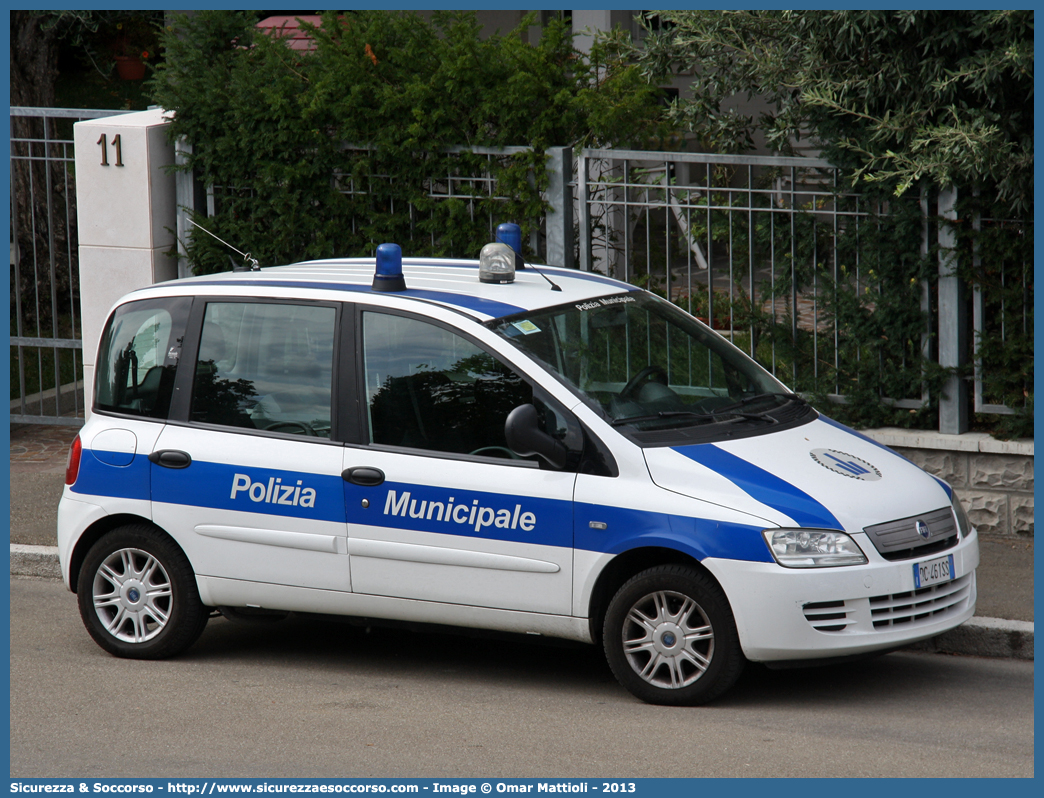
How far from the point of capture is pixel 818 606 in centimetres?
522

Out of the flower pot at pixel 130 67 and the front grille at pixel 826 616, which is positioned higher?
the flower pot at pixel 130 67

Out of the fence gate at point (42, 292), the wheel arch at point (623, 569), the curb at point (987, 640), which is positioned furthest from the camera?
the fence gate at point (42, 292)

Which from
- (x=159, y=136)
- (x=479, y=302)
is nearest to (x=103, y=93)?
(x=159, y=136)

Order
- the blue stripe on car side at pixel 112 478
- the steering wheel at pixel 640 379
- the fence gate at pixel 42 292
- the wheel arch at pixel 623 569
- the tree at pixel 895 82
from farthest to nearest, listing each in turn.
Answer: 1. the fence gate at pixel 42 292
2. the tree at pixel 895 82
3. the blue stripe on car side at pixel 112 478
4. the steering wheel at pixel 640 379
5. the wheel arch at pixel 623 569

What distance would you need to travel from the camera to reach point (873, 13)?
24.4 feet

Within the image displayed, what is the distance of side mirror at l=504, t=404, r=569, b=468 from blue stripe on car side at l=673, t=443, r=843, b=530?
49 centimetres

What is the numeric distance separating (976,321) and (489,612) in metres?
4.07

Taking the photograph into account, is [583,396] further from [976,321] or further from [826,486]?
[976,321]

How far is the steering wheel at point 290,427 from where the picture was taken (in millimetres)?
5974

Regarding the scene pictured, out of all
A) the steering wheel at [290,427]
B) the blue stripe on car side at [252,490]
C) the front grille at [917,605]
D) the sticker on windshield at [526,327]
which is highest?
the sticker on windshield at [526,327]

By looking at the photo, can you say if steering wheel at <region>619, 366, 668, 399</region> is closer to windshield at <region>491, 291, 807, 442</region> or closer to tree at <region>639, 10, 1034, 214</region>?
windshield at <region>491, 291, 807, 442</region>

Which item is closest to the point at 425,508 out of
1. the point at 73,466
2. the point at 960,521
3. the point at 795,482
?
the point at 795,482

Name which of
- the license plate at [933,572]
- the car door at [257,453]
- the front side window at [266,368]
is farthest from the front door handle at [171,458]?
the license plate at [933,572]

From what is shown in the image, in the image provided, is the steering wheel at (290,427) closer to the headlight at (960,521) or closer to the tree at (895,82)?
the headlight at (960,521)
